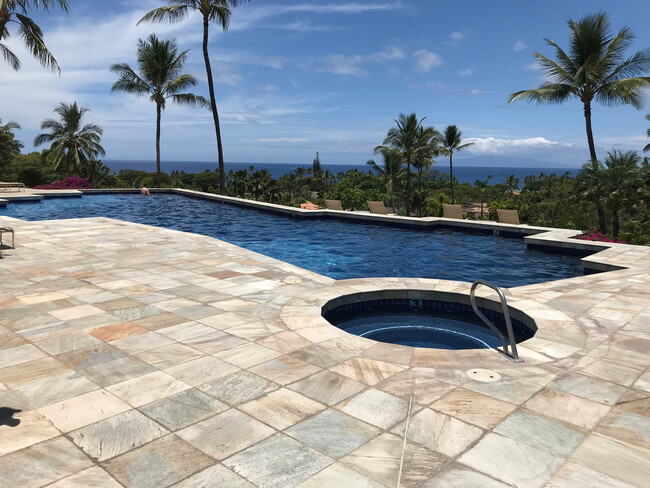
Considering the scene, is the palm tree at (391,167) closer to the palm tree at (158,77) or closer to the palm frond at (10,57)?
the palm tree at (158,77)

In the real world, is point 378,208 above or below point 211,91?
below

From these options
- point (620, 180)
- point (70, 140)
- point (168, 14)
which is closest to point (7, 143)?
point (70, 140)

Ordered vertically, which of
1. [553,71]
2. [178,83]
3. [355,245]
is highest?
[178,83]

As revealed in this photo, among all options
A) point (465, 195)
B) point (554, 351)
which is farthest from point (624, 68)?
point (465, 195)

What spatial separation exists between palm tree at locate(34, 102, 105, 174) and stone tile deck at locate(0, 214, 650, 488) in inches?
1307

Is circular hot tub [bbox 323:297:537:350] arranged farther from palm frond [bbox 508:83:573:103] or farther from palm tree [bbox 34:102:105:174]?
palm tree [bbox 34:102:105:174]

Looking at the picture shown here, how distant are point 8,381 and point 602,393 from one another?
19.2 ft

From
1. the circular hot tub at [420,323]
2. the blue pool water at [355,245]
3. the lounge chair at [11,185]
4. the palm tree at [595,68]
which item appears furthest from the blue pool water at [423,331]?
the lounge chair at [11,185]

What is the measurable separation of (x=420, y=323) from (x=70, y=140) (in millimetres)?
37483

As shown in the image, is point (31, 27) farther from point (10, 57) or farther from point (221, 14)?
point (221, 14)

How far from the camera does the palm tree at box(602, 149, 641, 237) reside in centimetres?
1502

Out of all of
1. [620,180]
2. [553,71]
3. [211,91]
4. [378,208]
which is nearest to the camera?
[620,180]

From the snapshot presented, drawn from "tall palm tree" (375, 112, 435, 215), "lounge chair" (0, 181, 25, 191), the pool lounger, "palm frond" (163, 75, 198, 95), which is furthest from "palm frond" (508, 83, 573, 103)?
"lounge chair" (0, 181, 25, 191)

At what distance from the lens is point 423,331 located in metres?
7.75
